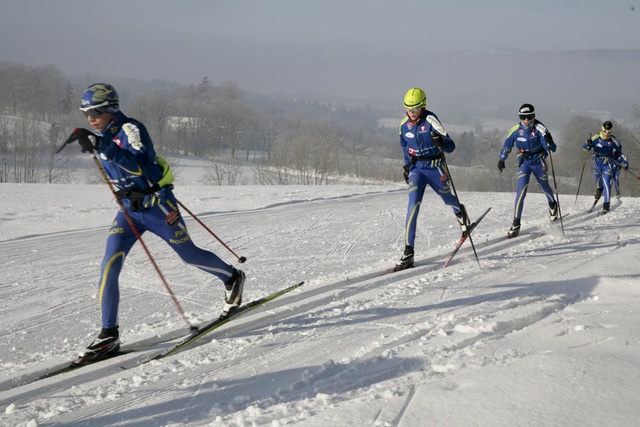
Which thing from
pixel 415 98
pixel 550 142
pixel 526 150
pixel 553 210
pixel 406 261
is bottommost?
pixel 406 261

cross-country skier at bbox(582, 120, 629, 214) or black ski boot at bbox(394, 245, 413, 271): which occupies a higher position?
cross-country skier at bbox(582, 120, 629, 214)

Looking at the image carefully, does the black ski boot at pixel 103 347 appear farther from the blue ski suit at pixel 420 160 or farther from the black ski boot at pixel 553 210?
the black ski boot at pixel 553 210

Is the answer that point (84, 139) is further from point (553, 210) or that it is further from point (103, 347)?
point (553, 210)

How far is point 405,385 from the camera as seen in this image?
13.1ft

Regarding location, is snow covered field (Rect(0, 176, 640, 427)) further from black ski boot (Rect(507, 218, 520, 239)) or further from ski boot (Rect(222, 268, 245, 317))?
black ski boot (Rect(507, 218, 520, 239))

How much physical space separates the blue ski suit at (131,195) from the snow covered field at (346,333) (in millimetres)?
688

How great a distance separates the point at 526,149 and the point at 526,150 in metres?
0.02

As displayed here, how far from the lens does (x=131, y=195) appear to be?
194 inches

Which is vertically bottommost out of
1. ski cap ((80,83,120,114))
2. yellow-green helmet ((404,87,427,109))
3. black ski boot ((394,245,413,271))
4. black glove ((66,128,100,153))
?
black ski boot ((394,245,413,271))

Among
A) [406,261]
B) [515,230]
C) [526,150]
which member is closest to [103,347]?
[406,261]

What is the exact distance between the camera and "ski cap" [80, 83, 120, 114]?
4668mm

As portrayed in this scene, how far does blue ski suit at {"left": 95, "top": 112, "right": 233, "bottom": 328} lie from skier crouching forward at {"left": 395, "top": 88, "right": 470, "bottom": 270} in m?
3.79

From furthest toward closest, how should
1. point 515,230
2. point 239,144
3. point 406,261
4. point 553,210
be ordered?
point 239,144 < point 553,210 < point 515,230 < point 406,261

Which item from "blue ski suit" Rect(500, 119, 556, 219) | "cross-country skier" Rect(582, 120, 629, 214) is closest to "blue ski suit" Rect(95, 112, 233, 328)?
"blue ski suit" Rect(500, 119, 556, 219)
